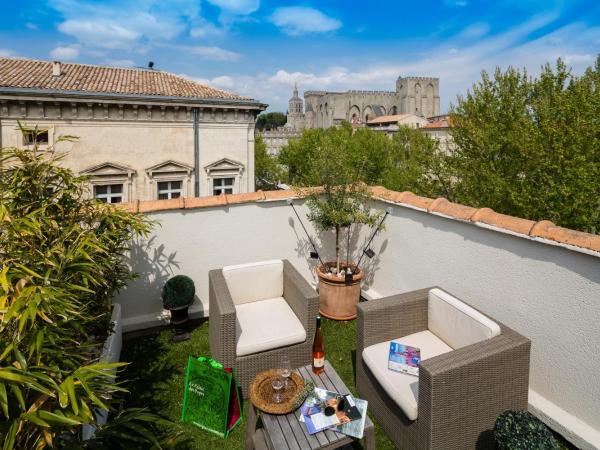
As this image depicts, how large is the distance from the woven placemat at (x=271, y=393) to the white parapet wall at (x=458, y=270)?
224 cm

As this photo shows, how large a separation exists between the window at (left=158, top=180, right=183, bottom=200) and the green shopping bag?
13550 mm

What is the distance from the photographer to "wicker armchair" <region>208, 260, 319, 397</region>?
3355 millimetres

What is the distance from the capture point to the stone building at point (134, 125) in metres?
12.6

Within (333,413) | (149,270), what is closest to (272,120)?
(149,270)

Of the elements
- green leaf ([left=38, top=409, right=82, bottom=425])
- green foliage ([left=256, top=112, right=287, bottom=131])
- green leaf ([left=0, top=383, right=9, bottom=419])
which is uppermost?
green foliage ([left=256, top=112, right=287, bottom=131])

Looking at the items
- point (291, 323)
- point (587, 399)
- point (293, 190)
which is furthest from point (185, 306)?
point (587, 399)

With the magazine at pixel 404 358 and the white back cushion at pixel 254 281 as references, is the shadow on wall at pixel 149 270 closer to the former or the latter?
the white back cushion at pixel 254 281

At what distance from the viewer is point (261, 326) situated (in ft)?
12.7

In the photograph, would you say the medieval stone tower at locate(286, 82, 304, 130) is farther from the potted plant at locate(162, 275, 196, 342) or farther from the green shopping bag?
the green shopping bag

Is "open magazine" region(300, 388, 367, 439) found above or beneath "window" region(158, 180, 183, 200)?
beneath

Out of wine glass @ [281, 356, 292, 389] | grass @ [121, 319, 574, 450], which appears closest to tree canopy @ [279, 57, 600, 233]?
grass @ [121, 319, 574, 450]

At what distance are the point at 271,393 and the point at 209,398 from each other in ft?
2.55

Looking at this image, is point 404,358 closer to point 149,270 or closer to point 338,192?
point 338,192

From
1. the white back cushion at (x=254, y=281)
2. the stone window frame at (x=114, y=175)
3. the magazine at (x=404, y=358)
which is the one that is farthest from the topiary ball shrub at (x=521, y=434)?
the stone window frame at (x=114, y=175)
